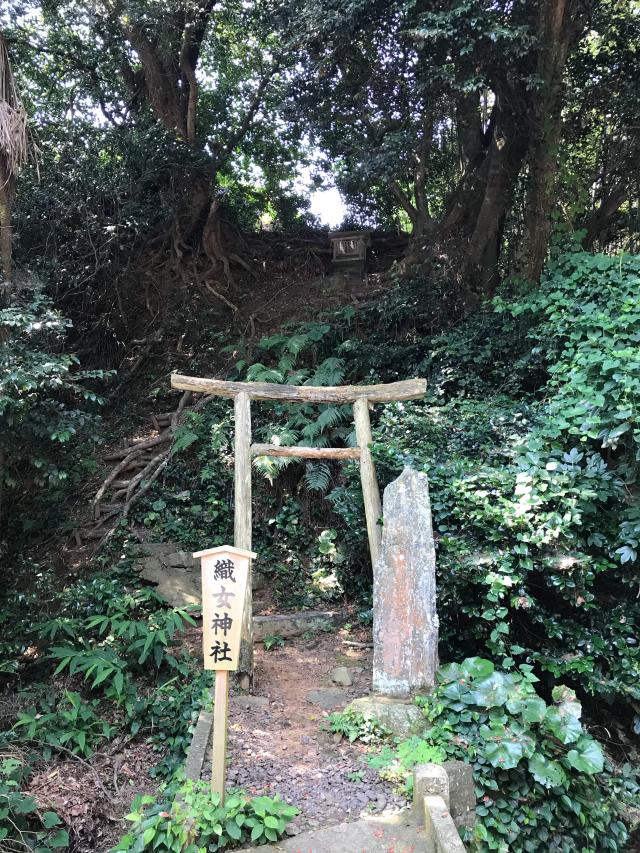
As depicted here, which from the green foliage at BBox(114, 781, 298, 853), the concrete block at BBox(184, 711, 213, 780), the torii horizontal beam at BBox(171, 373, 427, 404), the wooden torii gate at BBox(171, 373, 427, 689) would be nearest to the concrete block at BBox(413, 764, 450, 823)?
the green foliage at BBox(114, 781, 298, 853)

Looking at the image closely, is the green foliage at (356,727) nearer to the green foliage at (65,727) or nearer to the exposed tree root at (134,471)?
the green foliage at (65,727)

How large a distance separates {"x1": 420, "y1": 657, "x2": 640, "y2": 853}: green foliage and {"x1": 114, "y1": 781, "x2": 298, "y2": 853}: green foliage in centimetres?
126

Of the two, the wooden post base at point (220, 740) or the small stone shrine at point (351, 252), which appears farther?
the small stone shrine at point (351, 252)

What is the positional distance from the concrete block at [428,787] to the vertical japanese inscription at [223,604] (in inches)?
54.5

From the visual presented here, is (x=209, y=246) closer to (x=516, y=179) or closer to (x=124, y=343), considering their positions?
(x=124, y=343)

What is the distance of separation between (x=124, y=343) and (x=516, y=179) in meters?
7.91

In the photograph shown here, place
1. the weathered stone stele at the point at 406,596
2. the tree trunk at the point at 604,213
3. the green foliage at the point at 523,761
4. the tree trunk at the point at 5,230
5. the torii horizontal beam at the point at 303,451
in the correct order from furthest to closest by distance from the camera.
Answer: the tree trunk at the point at 604,213 < the tree trunk at the point at 5,230 < the torii horizontal beam at the point at 303,451 < the weathered stone stele at the point at 406,596 < the green foliage at the point at 523,761

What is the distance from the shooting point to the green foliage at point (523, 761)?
379cm

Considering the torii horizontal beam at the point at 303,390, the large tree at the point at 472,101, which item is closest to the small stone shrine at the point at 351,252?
the large tree at the point at 472,101

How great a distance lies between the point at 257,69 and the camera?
11625 mm

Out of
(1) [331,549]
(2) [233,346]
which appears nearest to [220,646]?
(1) [331,549]

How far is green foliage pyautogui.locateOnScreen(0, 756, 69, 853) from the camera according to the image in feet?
13.4

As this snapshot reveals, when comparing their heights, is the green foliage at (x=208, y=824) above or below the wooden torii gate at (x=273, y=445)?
below

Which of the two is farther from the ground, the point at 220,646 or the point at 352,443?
the point at 352,443
